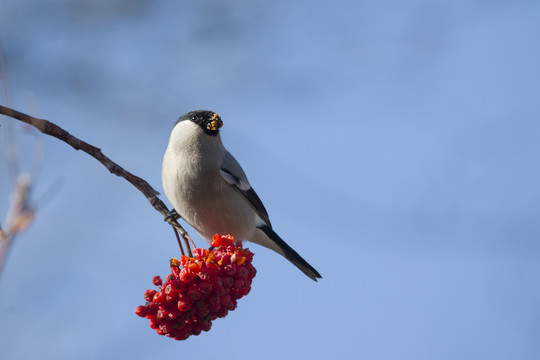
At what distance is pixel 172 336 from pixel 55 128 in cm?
101

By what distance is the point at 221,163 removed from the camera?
398 cm

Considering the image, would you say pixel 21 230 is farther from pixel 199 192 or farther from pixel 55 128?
pixel 199 192

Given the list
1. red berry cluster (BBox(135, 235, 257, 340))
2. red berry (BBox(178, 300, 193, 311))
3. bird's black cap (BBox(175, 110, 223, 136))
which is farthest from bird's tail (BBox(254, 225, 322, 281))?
red berry (BBox(178, 300, 193, 311))

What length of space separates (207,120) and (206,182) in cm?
49

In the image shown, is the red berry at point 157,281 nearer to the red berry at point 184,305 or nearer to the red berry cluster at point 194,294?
the red berry cluster at point 194,294

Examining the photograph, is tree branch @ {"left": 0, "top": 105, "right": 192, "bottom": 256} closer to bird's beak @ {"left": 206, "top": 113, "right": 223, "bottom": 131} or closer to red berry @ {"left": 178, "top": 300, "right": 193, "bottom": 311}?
red berry @ {"left": 178, "top": 300, "right": 193, "bottom": 311}

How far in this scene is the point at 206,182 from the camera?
381cm

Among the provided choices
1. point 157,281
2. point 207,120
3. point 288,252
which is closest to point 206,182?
point 207,120

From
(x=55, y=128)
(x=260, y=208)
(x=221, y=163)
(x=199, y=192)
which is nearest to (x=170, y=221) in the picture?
(x=55, y=128)

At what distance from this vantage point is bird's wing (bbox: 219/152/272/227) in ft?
13.1

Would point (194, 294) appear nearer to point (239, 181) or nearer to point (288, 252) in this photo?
point (239, 181)

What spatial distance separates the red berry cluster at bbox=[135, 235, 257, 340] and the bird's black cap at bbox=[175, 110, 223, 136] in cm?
162

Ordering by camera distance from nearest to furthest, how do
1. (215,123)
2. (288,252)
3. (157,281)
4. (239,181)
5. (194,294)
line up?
(194,294) < (157,281) < (215,123) < (239,181) < (288,252)

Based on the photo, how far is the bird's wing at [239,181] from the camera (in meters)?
4.00
